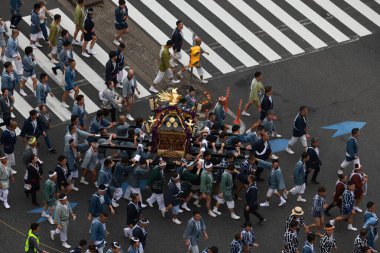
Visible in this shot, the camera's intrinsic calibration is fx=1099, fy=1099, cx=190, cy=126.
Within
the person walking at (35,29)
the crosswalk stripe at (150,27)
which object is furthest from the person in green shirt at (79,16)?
the crosswalk stripe at (150,27)

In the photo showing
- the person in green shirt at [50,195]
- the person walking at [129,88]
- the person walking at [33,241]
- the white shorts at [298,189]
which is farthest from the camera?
the person walking at [129,88]

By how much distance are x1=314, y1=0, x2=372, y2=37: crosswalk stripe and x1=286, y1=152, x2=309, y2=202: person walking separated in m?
10.8

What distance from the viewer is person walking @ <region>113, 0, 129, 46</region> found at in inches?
1703

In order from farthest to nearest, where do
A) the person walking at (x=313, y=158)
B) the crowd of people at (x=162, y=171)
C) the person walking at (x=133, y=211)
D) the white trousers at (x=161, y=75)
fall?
1. the white trousers at (x=161, y=75)
2. the person walking at (x=313, y=158)
3. the person walking at (x=133, y=211)
4. the crowd of people at (x=162, y=171)

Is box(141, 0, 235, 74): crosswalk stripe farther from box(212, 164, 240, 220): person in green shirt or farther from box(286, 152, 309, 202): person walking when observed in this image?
box(212, 164, 240, 220): person in green shirt

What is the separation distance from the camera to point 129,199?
119 feet

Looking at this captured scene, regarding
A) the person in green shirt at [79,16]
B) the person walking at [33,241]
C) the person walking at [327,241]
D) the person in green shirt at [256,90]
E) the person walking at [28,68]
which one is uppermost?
the person in green shirt at [79,16]

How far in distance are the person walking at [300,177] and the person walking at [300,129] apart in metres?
2.13

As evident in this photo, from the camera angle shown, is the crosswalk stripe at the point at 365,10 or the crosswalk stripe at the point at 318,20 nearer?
the crosswalk stripe at the point at 318,20

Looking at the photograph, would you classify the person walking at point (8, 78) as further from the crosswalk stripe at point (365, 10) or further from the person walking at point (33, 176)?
the crosswalk stripe at point (365, 10)

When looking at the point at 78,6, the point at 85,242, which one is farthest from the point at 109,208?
the point at 78,6

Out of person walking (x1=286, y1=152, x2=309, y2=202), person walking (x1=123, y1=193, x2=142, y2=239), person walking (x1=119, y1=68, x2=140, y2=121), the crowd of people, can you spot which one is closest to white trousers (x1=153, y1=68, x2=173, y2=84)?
person walking (x1=119, y1=68, x2=140, y2=121)

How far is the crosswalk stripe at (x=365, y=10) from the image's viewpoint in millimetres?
46300

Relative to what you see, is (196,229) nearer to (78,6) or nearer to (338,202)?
(338,202)
